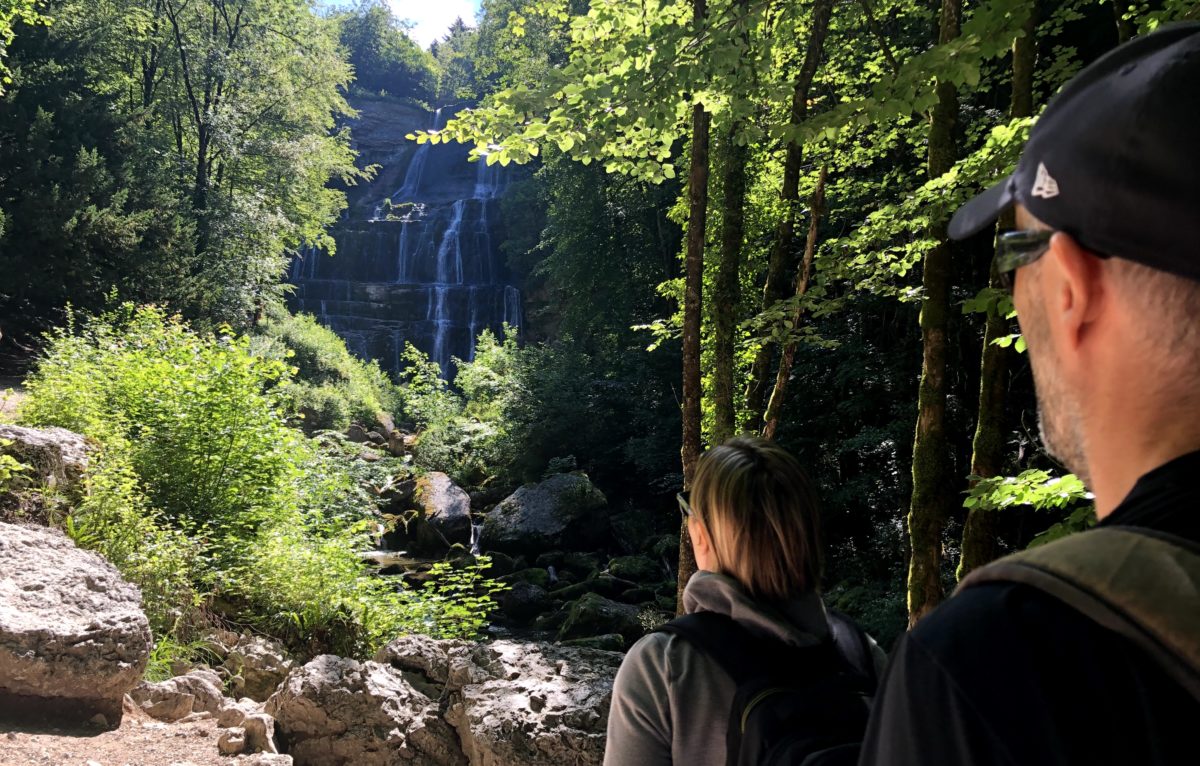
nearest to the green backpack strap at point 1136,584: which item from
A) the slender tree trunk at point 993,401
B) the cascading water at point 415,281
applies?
the slender tree trunk at point 993,401

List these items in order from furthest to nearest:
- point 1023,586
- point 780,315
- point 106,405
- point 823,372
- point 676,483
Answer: point 676,483 < point 823,372 < point 106,405 < point 780,315 < point 1023,586

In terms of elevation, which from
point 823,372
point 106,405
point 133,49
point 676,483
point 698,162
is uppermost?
point 133,49

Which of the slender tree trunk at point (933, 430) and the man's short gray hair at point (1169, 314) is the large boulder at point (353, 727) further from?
the man's short gray hair at point (1169, 314)

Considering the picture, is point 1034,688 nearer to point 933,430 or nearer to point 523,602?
point 933,430

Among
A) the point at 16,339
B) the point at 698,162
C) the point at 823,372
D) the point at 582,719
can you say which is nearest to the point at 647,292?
the point at 823,372

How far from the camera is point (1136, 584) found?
493mm

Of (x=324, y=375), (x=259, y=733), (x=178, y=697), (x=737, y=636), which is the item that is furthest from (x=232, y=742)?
(x=324, y=375)

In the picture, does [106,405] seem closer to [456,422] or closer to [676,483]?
[676,483]

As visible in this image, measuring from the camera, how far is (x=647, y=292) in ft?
66.2

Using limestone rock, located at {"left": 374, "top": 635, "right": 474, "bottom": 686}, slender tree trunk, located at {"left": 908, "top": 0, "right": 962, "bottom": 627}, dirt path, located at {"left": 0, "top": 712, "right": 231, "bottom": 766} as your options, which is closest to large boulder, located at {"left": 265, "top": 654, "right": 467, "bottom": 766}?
dirt path, located at {"left": 0, "top": 712, "right": 231, "bottom": 766}

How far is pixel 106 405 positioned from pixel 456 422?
13003 millimetres

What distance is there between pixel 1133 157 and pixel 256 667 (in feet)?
20.3

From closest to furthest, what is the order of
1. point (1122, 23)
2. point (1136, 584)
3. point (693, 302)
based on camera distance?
point (1136, 584) < point (1122, 23) < point (693, 302)

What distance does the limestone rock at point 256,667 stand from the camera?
5465 millimetres
